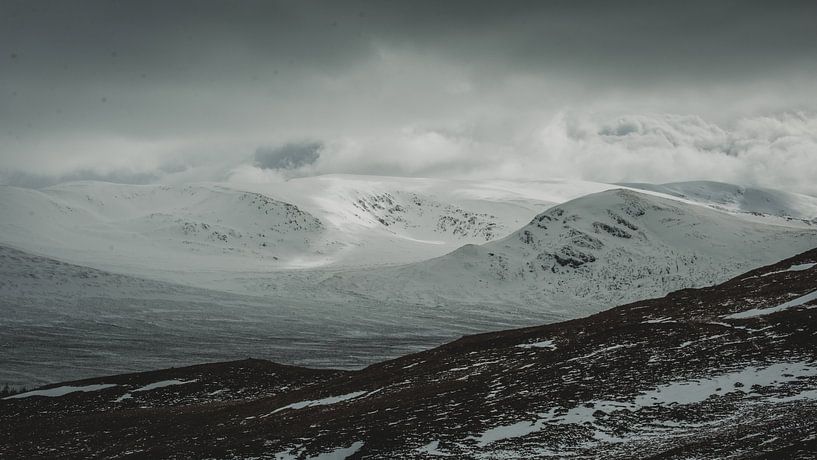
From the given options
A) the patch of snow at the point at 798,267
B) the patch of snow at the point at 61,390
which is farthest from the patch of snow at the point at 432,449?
the patch of snow at the point at 61,390

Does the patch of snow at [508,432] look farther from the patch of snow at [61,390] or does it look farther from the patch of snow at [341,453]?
the patch of snow at [61,390]

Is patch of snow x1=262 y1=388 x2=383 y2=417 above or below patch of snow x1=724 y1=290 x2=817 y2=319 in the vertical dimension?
below

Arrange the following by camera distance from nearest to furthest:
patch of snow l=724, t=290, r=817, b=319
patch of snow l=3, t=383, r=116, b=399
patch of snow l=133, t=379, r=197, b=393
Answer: patch of snow l=724, t=290, r=817, b=319 → patch of snow l=3, t=383, r=116, b=399 → patch of snow l=133, t=379, r=197, b=393

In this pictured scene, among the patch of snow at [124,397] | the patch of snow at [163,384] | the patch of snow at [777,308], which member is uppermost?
the patch of snow at [777,308]

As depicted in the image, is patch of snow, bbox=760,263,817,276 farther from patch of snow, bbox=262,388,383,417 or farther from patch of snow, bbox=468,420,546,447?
patch of snow, bbox=468,420,546,447

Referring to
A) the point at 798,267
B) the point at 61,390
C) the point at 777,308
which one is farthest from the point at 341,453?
the point at 798,267

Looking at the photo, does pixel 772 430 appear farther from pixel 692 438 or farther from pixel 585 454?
Answer: pixel 585 454

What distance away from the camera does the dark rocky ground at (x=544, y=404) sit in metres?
25.6

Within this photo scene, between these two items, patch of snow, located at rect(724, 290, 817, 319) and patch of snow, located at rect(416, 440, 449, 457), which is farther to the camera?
patch of snow, located at rect(724, 290, 817, 319)

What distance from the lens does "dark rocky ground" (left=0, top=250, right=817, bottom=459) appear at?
2559 cm

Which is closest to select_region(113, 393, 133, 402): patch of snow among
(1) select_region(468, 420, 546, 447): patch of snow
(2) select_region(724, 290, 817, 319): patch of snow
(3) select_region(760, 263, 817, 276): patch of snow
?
(1) select_region(468, 420, 546, 447): patch of snow

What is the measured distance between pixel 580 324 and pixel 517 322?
105803mm

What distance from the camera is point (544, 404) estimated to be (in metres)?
31.2

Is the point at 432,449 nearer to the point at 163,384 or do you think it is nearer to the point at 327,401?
the point at 327,401
